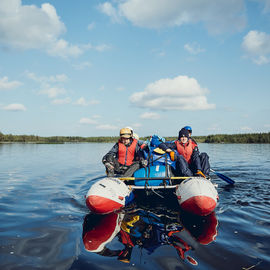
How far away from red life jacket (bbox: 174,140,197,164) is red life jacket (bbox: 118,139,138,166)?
146 cm

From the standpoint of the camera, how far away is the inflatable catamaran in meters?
4.99

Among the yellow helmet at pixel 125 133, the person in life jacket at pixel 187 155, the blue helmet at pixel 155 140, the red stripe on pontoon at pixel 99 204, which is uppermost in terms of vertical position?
the yellow helmet at pixel 125 133

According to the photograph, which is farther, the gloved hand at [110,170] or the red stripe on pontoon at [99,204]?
the gloved hand at [110,170]

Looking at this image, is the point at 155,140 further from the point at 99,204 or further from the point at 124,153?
the point at 99,204

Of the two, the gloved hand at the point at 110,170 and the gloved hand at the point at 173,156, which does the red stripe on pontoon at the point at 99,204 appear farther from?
the gloved hand at the point at 173,156

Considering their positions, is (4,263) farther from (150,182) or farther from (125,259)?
(150,182)

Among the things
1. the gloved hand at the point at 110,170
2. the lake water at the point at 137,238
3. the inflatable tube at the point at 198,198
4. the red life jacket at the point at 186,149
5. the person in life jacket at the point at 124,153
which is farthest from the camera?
the red life jacket at the point at 186,149

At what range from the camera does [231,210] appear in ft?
18.6

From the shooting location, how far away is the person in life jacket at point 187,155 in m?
6.69

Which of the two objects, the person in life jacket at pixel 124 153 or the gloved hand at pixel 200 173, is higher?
the person in life jacket at pixel 124 153

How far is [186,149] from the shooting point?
7336 millimetres

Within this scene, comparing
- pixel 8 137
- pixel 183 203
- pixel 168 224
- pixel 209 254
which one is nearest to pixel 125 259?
pixel 209 254

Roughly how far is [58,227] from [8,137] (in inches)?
1890

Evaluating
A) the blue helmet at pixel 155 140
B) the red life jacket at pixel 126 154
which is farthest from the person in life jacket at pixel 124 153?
the blue helmet at pixel 155 140
